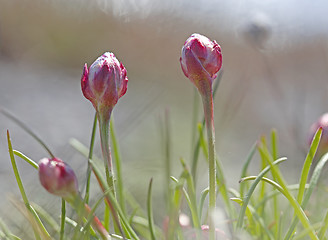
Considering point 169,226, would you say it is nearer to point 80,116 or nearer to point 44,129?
point 44,129

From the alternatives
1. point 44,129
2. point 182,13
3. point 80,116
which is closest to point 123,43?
point 182,13

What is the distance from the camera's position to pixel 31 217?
0.38 metres

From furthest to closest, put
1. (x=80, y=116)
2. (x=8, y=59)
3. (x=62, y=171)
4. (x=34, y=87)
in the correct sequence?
(x=8, y=59) → (x=34, y=87) → (x=80, y=116) → (x=62, y=171)

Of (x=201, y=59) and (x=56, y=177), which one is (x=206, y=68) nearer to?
(x=201, y=59)

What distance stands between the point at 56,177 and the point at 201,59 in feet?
0.44

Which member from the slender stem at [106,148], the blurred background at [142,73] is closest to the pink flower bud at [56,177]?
the slender stem at [106,148]

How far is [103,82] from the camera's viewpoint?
38cm

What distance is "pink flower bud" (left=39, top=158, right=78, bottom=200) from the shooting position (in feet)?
1.09

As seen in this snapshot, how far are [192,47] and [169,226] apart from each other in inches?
5.1

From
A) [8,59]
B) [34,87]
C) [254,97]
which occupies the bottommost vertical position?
[254,97]

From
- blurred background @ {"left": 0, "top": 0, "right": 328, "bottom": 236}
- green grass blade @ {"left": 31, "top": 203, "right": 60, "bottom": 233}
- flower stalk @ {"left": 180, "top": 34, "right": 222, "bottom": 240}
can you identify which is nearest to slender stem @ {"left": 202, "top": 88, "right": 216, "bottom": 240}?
flower stalk @ {"left": 180, "top": 34, "right": 222, "bottom": 240}

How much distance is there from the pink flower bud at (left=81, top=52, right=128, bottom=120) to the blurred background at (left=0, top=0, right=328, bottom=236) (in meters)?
1.62

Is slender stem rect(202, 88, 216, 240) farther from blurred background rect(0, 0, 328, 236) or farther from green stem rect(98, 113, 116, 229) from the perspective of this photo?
blurred background rect(0, 0, 328, 236)

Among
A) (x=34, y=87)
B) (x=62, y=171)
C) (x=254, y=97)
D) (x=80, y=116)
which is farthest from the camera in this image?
(x=254, y=97)
